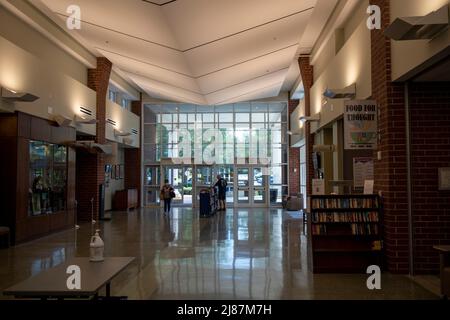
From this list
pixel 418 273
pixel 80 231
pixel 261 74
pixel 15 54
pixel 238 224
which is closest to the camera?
pixel 418 273

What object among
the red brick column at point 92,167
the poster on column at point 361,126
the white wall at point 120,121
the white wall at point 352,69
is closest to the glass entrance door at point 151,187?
the white wall at point 120,121

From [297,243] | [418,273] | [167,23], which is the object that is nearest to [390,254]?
[418,273]

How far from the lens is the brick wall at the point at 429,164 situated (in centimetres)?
643

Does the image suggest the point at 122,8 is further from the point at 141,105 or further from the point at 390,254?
the point at 141,105

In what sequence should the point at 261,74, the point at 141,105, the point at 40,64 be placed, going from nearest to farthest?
the point at 40,64, the point at 261,74, the point at 141,105

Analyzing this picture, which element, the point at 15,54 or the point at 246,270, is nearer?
the point at 246,270

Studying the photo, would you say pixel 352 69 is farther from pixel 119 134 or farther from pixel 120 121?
pixel 120 121

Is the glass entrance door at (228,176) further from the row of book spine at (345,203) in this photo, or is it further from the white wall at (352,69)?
the row of book spine at (345,203)

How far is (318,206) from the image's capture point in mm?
6742

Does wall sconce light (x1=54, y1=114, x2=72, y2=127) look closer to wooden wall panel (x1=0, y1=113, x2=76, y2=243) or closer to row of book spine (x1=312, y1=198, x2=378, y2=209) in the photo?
wooden wall panel (x1=0, y1=113, x2=76, y2=243)

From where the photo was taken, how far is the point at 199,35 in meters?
9.44

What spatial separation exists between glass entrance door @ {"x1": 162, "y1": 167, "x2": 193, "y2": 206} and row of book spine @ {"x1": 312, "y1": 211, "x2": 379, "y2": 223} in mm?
15402

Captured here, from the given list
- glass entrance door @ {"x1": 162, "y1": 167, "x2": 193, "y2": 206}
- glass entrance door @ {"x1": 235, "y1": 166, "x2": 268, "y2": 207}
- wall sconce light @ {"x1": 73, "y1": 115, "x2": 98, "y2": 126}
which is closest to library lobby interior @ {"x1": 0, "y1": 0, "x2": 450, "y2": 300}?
wall sconce light @ {"x1": 73, "y1": 115, "x2": 98, "y2": 126}

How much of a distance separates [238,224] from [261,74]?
5.36 m
